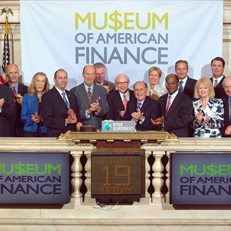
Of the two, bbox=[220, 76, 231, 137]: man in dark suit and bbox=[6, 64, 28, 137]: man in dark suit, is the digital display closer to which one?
bbox=[220, 76, 231, 137]: man in dark suit

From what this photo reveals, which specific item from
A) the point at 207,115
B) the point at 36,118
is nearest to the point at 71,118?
the point at 36,118

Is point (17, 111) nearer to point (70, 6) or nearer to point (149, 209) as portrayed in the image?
point (70, 6)

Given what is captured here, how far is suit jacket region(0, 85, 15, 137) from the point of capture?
32.2 feet

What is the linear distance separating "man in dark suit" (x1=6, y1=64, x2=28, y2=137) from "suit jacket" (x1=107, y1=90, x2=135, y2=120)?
1.70 meters

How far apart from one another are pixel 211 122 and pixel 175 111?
789 mm

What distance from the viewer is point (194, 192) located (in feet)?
27.2

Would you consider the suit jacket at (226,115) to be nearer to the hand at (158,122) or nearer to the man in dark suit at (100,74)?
the hand at (158,122)

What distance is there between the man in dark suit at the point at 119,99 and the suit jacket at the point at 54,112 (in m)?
0.83

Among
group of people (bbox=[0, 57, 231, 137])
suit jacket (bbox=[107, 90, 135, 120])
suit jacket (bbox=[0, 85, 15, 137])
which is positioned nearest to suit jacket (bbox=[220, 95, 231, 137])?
group of people (bbox=[0, 57, 231, 137])

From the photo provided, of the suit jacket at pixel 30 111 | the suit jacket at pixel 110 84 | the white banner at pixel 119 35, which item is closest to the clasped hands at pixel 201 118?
the white banner at pixel 119 35

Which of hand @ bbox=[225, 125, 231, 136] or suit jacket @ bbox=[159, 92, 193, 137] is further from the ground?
suit jacket @ bbox=[159, 92, 193, 137]

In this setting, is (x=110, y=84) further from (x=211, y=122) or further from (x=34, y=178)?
(x=34, y=178)

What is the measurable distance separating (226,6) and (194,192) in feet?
18.7

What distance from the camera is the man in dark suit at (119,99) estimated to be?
10.0 metres
